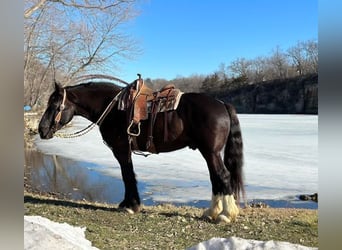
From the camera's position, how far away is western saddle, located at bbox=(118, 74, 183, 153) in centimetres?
199

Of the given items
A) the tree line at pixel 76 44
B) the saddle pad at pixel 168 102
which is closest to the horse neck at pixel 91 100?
the tree line at pixel 76 44

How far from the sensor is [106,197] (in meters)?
2.09

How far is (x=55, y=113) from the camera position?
6.61ft

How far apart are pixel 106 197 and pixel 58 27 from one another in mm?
1035

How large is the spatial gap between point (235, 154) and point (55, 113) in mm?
1012

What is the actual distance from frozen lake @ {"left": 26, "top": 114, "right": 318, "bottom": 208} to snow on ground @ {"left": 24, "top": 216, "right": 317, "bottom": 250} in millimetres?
200

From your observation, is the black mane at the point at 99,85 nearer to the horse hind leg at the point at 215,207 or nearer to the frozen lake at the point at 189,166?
the frozen lake at the point at 189,166

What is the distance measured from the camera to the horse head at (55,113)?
6.57 ft

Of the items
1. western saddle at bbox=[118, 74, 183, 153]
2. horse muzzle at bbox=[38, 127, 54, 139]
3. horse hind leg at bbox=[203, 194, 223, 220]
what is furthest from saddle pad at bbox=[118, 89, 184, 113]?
horse hind leg at bbox=[203, 194, 223, 220]

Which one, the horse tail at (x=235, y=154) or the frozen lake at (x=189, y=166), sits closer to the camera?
the frozen lake at (x=189, y=166)

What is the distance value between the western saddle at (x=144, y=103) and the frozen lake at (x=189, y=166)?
0.47 feet

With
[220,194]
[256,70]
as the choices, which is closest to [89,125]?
[220,194]

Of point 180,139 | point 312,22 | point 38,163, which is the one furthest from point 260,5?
point 38,163

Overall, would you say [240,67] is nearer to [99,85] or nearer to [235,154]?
[235,154]
